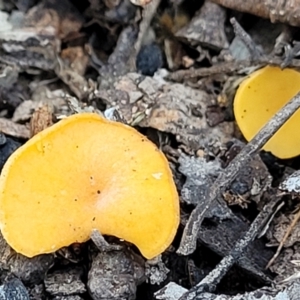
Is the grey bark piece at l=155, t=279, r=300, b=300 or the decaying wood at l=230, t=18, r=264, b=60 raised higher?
the decaying wood at l=230, t=18, r=264, b=60

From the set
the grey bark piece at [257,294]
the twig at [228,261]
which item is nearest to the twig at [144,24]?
the twig at [228,261]

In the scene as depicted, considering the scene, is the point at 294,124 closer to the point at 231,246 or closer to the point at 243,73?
the point at 243,73

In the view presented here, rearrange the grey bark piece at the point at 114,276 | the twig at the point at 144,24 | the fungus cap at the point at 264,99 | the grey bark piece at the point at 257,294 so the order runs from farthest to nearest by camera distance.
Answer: the twig at the point at 144,24 < the fungus cap at the point at 264,99 < the grey bark piece at the point at 114,276 < the grey bark piece at the point at 257,294

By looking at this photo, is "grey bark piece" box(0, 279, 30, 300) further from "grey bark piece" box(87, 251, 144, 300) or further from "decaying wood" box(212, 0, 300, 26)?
"decaying wood" box(212, 0, 300, 26)

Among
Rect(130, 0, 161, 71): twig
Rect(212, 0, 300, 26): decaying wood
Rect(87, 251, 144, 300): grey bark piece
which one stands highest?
Rect(212, 0, 300, 26): decaying wood

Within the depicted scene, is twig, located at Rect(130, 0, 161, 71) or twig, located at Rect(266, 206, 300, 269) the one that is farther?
twig, located at Rect(130, 0, 161, 71)

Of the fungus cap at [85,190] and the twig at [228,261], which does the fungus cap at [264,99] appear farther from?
the fungus cap at [85,190]

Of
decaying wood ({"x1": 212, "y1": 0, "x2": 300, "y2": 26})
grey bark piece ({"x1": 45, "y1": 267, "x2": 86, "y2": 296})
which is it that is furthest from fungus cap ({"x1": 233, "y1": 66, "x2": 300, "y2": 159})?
grey bark piece ({"x1": 45, "y1": 267, "x2": 86, "y2": 296})

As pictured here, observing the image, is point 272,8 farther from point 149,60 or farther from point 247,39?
point 149,60
